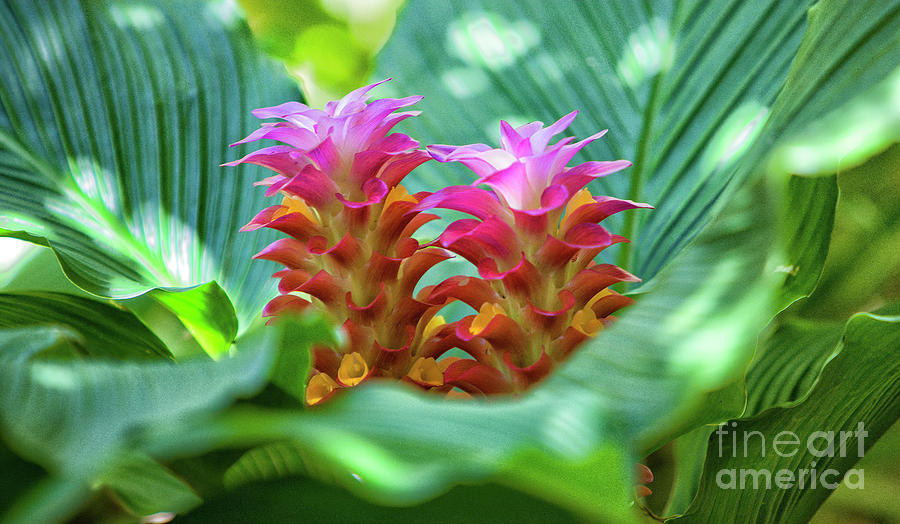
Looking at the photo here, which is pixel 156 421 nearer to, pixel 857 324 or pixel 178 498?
pixel 178 498

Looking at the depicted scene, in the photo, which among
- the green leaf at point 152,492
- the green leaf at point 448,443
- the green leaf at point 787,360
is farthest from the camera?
the green leaf at point 787,360

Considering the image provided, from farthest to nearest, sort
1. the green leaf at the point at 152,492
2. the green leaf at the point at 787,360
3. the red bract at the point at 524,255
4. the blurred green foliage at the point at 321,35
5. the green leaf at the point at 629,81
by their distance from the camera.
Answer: the blurred green foliage at the point at 321,35, the green leaf at the point at 629,81, the green leaf at the point at 787,360, the red bract at the point at 524,255, the green leaf at the point at 152,492

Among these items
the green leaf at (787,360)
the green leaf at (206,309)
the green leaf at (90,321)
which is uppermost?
the green leaf at (787,360)

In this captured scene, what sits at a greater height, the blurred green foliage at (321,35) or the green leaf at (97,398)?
the blurred green foliage at (321,35)

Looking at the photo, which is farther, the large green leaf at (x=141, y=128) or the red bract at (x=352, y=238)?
the large green leaf at (x=141, y=128)

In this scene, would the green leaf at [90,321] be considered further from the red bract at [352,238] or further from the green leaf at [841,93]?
the green leaf at [841,93]

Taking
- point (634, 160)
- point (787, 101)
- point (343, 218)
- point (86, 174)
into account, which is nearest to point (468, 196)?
point (343, 218)

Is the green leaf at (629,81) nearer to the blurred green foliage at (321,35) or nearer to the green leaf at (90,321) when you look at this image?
the green leaf at (90,321)

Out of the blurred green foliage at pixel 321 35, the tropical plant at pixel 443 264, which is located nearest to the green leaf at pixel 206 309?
the tropical plant at pixel 443 264
